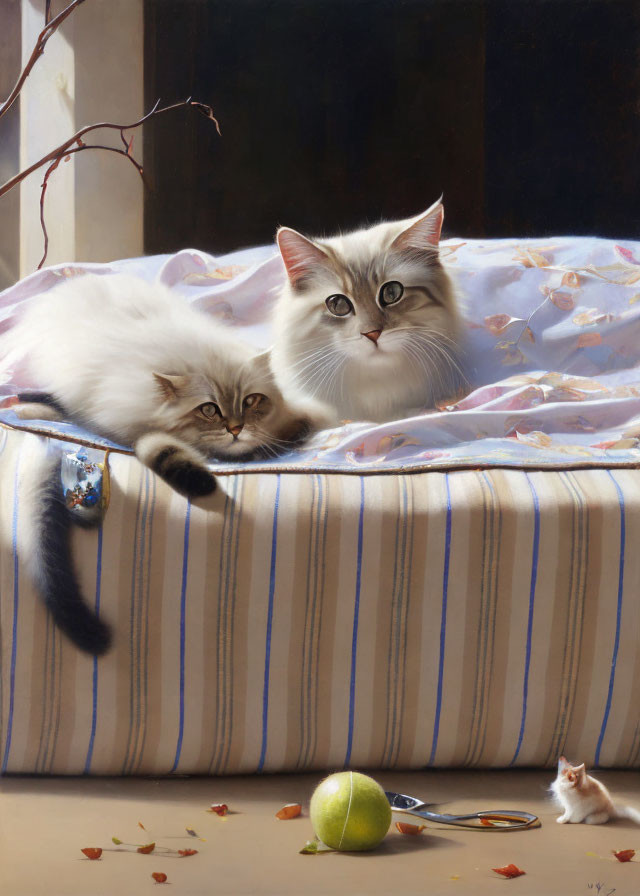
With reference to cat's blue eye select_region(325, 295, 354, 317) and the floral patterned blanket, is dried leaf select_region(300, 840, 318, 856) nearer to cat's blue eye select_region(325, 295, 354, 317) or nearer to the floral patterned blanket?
the floral patterned blanket

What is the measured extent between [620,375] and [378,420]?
0.52 m

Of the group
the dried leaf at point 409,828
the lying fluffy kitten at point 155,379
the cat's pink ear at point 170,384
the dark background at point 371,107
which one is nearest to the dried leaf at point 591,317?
the dark background at point 371,107

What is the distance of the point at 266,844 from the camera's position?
3.36ft

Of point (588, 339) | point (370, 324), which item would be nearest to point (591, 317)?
point (588, 339)

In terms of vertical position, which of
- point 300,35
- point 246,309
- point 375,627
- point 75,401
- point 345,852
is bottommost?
point 345,852

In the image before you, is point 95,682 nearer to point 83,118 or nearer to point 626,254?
point 83,118

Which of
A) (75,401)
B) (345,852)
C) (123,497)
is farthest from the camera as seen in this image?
(75,401)

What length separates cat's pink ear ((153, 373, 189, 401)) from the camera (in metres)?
1.36

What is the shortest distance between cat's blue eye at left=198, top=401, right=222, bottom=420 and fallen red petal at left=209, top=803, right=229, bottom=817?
0.58 metres

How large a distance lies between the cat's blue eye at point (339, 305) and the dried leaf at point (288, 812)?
0.87m

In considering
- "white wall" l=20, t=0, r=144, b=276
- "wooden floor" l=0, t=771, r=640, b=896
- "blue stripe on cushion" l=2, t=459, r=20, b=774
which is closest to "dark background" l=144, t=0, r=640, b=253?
Answer: "white wall" l=20, t=0, r=144, b=276

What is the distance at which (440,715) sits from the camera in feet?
3.89

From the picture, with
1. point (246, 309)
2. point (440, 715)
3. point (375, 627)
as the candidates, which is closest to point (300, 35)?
point (246, 309)

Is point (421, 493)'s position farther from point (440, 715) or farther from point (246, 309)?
point (246, 309)
